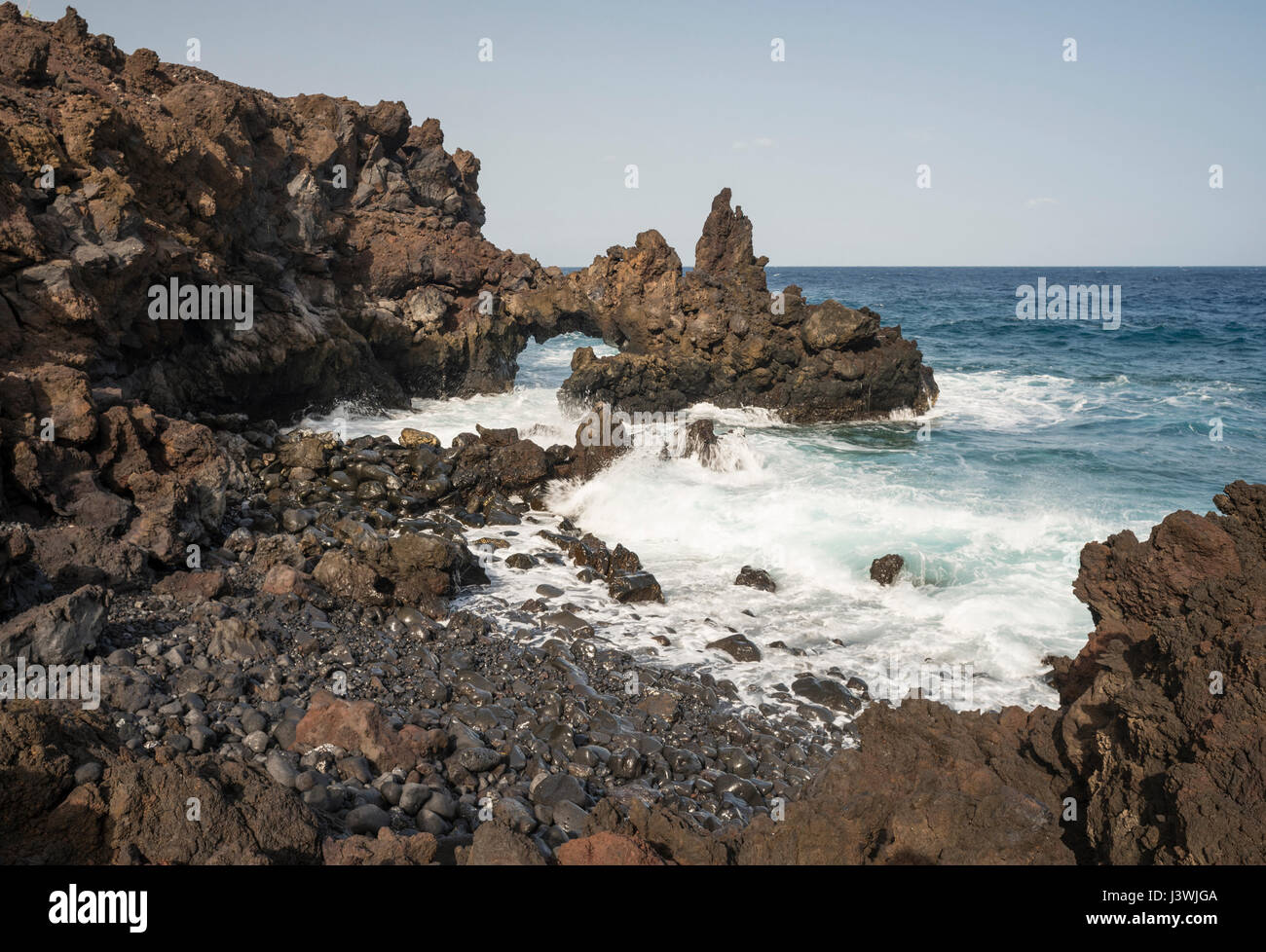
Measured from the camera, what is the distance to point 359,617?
10000 mm

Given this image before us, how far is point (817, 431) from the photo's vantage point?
24.1 m

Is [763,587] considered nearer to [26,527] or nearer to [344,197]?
[26,527]

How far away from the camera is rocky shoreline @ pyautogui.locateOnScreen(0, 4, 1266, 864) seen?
4168 millimetres

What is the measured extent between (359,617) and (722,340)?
18.1 m

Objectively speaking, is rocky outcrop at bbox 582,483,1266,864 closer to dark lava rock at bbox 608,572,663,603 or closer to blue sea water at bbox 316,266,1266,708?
blue sea water at bbox 316,266,1266,708

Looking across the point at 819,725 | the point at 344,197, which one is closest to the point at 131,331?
the point at 344,197

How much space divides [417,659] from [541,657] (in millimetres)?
1438

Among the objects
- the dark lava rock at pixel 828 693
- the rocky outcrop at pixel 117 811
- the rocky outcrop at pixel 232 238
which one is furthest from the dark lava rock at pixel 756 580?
the rocky outcrop at pixel 232 238
